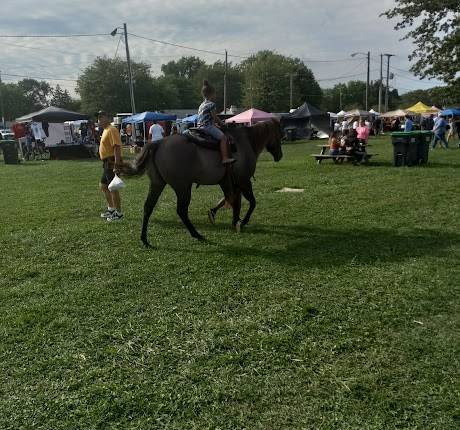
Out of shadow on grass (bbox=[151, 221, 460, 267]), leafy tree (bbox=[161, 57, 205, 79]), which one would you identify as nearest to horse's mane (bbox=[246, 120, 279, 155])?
shadow on grass (bbox=[151, 221, 460, 267])

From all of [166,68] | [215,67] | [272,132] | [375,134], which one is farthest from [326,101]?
[272,132]

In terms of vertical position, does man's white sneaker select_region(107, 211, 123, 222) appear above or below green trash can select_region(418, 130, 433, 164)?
below

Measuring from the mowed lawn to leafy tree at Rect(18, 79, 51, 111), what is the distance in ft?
328

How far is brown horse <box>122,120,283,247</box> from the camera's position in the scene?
6.37 metres

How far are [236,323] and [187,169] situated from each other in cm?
304

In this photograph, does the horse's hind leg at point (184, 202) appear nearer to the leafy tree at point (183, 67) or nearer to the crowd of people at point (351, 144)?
the crowd of people at point (351, 144)

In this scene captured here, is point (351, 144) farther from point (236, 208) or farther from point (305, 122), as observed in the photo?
point (305, 122)

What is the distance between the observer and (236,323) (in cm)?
393

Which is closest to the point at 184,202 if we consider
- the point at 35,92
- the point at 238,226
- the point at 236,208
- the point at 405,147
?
the point at 236,208

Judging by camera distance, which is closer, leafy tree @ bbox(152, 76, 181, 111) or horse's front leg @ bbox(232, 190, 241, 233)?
horse's front leg @ bbox(232, 190, 241, 233)

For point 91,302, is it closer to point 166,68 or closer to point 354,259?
point 354,259

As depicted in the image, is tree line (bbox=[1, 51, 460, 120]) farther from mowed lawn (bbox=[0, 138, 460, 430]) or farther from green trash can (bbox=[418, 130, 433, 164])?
mowed lawn (bbox=[0, 138, 460, 430])

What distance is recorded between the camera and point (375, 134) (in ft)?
131

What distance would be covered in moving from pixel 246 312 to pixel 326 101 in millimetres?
102045
